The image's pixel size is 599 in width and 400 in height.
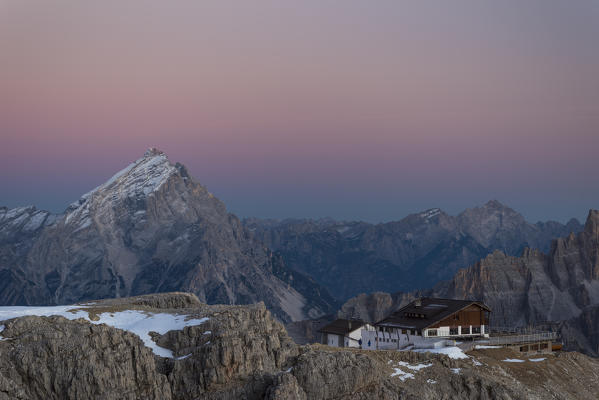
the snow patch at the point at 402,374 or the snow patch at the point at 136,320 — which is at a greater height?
the snow patch at the point at 136,320

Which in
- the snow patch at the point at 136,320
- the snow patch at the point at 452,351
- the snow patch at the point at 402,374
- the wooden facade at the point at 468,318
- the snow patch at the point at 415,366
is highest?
the snow patch at the point at 136,320

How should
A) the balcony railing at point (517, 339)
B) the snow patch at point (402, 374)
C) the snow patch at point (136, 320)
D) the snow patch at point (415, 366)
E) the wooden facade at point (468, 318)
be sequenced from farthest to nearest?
the wooden facade at point (468, 318)
the balcony railing at point (517, 339)
the snow patch at point (415, 366)
the snow patch at point (402, 374)
the snow patch at point (136, 320)

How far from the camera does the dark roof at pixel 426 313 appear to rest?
111750 millimetres

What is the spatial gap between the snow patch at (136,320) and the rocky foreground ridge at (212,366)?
0.60 meters

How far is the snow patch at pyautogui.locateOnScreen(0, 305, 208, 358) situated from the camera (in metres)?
74.5

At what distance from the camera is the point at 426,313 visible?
114688 mm

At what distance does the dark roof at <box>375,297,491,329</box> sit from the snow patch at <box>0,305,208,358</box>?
42.2 metres

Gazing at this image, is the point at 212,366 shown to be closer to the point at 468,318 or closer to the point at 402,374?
the point at 402,374

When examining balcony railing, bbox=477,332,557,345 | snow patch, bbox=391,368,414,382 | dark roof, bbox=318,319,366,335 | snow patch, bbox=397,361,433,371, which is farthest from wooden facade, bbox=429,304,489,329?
snow patch, bbox=391,368,414,382

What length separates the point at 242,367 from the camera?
7481 centimetres

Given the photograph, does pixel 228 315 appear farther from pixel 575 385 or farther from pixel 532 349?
pixel 532 349

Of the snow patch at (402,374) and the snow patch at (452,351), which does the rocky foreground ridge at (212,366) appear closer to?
the snow patch at (402,374)

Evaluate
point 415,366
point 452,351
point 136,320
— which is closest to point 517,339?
point 452,351

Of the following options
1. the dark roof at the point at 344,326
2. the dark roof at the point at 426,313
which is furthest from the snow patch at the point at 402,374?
the dark roof at the point at 344,326
